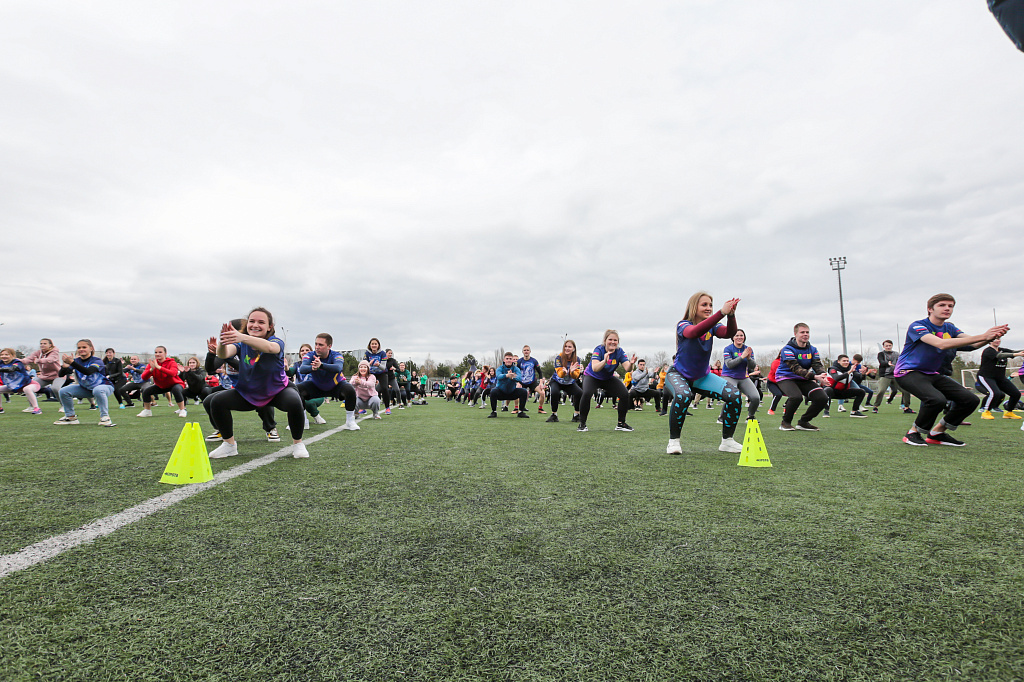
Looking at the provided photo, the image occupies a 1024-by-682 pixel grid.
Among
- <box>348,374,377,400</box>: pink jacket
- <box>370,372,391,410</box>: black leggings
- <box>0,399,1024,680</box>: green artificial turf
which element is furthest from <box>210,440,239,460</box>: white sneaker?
<box>370,372,391,410</box>: black leggings

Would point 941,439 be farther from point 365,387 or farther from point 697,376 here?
point 365,387

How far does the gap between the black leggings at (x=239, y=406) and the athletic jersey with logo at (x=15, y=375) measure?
11356 mm

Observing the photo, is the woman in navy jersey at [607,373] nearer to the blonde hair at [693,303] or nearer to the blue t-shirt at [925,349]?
the blonde hair at [693,303]

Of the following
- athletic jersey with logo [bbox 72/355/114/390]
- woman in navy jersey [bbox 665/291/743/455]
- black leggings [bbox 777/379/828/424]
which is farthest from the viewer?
athletic jersey with logo [bbox 72/355/114/390]

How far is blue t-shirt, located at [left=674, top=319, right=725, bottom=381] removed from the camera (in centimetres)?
618

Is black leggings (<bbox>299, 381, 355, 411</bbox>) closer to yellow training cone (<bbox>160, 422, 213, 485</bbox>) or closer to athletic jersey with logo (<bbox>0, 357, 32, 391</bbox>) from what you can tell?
yellow training cone (<bbox>160, 422, 213, 485</bbox>)

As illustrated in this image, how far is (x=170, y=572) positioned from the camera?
7.52 ft

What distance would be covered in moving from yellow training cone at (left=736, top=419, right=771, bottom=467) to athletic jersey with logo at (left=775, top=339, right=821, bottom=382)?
4.66m

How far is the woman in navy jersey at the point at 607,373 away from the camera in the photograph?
8621 mm

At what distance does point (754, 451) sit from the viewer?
5113 millimetres

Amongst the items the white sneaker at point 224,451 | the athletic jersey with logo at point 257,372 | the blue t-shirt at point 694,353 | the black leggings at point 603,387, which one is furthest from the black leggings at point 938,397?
the white sneaker at point 224,451

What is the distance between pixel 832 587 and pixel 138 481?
4.82m

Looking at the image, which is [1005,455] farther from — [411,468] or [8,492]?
[8,492]

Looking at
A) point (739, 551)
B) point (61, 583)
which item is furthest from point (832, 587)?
point (61, 583)
